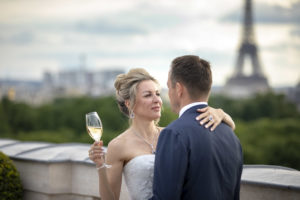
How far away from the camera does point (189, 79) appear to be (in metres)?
2.84

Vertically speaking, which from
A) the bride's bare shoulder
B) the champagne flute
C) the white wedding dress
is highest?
the champagne flute

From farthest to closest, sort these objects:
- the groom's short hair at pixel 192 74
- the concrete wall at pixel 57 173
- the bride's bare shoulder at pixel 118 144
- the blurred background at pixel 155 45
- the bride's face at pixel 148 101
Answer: the blurred background at pixel 155 45
the concrete wall at pixel 57 173
the bride's face at pixel 148 101
the bride's bare shoulder at pixel 118 144
the groom's short hair at pixel 192 74

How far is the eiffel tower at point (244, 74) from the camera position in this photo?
209ft

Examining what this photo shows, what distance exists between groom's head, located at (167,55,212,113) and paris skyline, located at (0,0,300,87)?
73.4 m

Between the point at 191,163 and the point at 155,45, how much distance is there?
294 feet

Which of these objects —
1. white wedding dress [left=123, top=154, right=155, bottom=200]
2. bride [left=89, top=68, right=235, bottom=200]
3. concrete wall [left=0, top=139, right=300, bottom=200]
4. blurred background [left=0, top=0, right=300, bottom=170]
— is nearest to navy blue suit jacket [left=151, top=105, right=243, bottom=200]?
bride [left=89, top=68, right=235, bottom=200]

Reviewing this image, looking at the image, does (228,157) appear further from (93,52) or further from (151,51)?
(93,52)

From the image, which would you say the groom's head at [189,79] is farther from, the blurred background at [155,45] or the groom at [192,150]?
the blurred background at [155,45]

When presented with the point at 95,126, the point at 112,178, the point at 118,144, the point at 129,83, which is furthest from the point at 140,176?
the point at 129,83

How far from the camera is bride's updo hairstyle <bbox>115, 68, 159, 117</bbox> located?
401cm

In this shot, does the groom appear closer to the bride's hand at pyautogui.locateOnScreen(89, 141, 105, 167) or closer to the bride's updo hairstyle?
the bride's hand at pyautogui.locateOnScreen(89, 141, 105, 167)

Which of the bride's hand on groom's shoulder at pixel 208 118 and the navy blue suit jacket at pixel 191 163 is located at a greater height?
the bride's hand on groom's shoulder at pixel 208 118

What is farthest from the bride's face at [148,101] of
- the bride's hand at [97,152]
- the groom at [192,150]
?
the groom at [192,150]

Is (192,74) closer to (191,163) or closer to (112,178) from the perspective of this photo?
(191,163)
